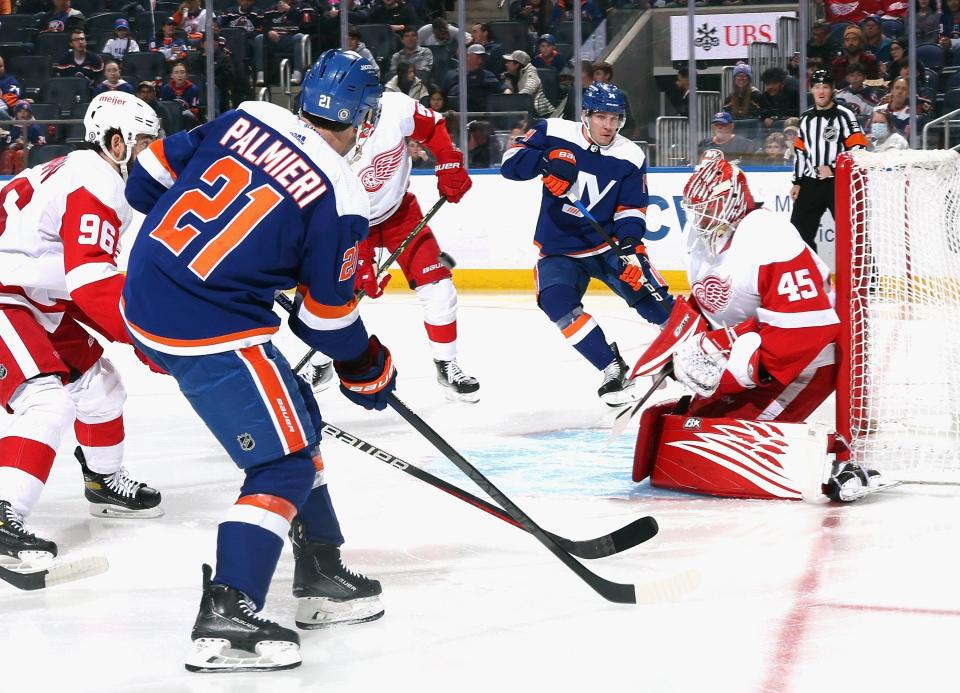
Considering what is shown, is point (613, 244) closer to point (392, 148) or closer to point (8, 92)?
point (392, 148)

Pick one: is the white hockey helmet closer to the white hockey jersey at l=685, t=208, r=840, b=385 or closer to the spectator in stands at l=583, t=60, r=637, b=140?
the white hockey jersey at l=685, t=208, r=840, b=385

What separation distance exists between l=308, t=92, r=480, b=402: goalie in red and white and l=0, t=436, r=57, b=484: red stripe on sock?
6.64 feet

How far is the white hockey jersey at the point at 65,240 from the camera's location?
2959mm

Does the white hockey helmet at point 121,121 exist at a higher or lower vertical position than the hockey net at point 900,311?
higher

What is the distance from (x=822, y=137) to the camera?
6953 millimetres

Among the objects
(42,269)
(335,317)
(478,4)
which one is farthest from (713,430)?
(478,4)

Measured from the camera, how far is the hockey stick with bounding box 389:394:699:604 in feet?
8.63

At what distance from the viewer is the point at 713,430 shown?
3.52 metres

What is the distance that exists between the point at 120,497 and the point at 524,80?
5.97 meters

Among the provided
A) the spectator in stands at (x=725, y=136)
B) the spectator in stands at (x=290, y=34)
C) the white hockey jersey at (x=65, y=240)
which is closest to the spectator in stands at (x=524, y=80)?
the spectator in stands at (x=725, y=136)

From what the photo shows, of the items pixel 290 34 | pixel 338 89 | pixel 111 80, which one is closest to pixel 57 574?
pixel 338 89

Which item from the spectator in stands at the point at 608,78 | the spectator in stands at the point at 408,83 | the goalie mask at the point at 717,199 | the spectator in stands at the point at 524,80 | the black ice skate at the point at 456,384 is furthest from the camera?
the spectator in stands at the point at 408,83

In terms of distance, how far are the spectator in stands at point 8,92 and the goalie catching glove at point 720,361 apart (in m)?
7.44

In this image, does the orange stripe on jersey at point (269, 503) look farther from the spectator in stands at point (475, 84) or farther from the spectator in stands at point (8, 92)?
the spectator in stands at point (8, 92)
